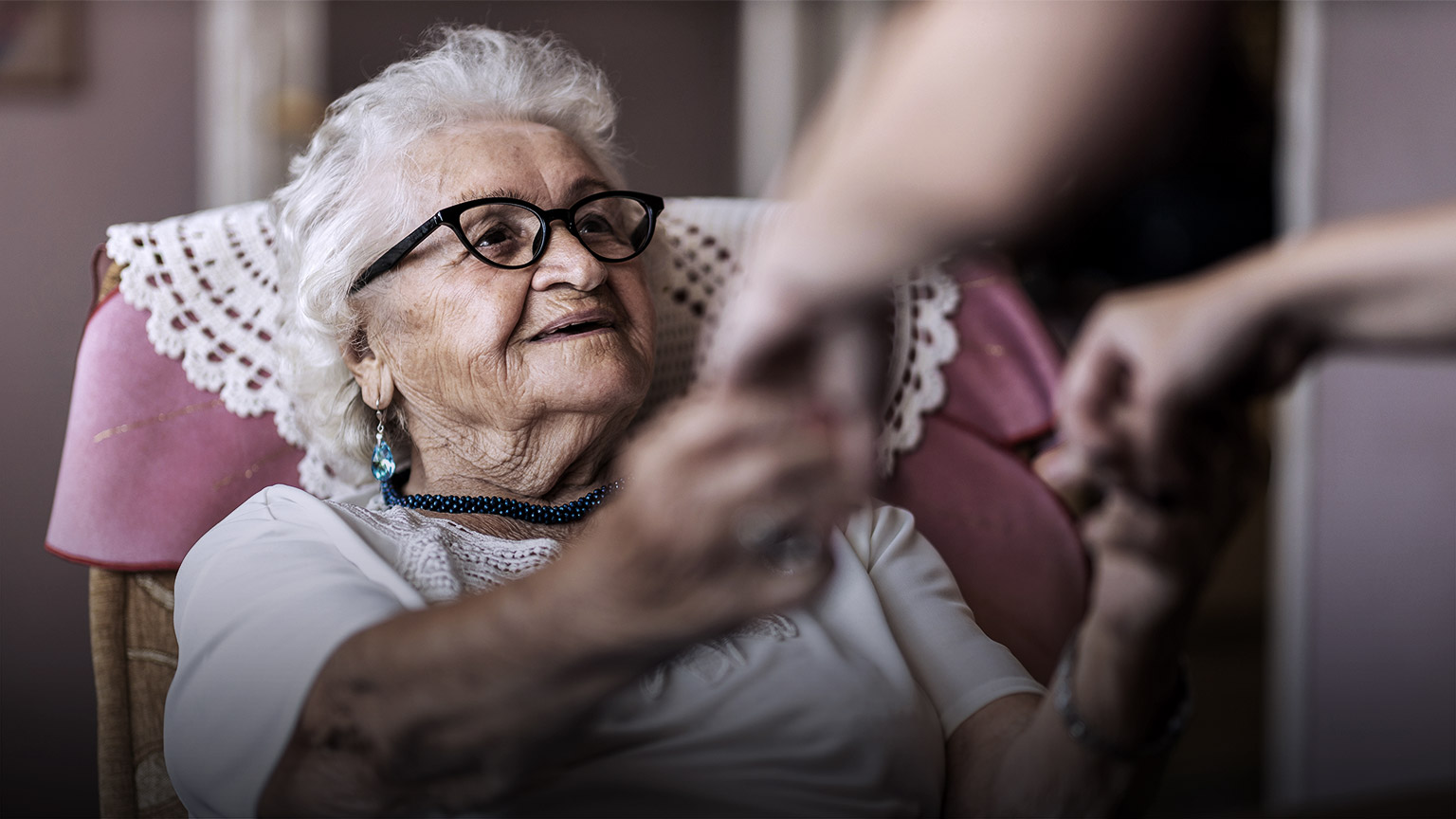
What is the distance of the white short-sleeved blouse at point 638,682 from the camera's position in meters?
0.62

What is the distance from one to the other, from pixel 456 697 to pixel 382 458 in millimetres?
499

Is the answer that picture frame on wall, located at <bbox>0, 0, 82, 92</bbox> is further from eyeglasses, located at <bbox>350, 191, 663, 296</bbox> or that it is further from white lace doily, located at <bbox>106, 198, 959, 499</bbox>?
eyeglasses, located at <bbox>350, 191, 663, 296</bbox>

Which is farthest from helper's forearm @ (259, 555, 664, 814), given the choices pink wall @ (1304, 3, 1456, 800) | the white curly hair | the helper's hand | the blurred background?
pink wall @ (1304, 3, 1456, 800)

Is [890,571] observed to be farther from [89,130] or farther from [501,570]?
[89,130]

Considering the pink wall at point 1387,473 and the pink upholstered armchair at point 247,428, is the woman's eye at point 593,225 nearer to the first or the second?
the pink upholstered armchair at point 247,428

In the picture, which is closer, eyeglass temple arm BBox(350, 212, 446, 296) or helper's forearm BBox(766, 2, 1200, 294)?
helper's forearm BBox(766, 2, 1200, 294)

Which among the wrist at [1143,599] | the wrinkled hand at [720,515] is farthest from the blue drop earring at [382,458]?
the wrist at [1143,599]

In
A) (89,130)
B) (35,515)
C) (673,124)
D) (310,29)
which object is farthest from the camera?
(673,124)

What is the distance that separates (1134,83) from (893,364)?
78 cm

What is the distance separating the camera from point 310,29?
212cm

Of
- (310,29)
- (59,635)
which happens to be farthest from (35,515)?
(310,29)

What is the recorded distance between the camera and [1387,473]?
1.98 meters

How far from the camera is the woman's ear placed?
948mm

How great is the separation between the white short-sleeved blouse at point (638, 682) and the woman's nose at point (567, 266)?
233mm
